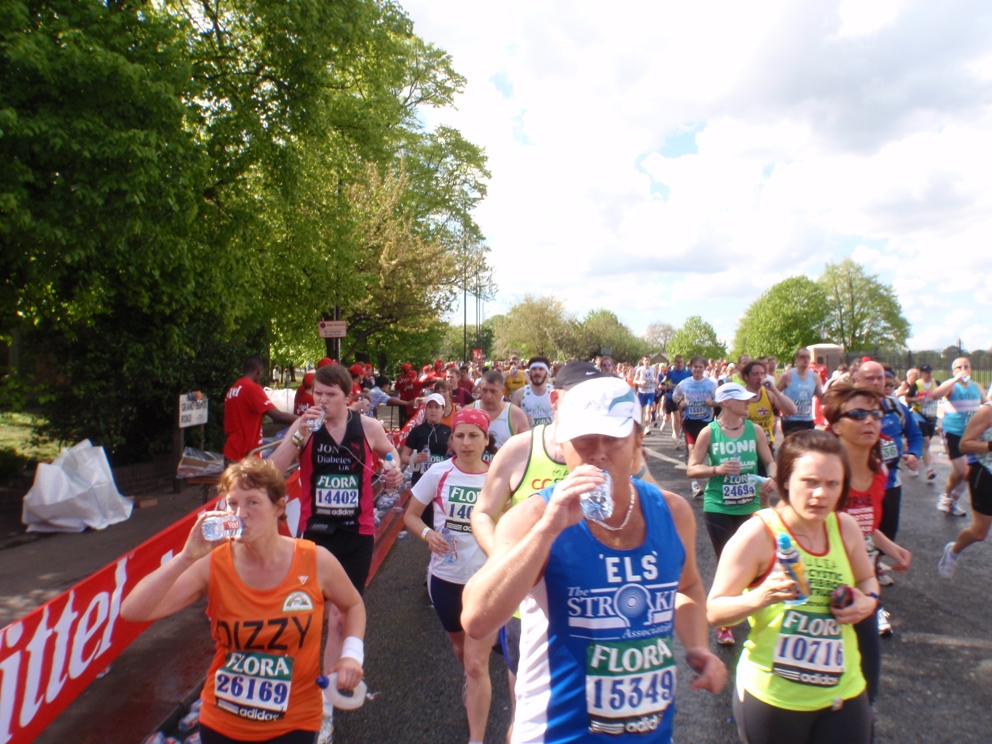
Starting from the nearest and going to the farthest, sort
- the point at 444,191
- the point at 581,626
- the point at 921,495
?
1. the point at 581,626
2. the point at 921,495
3. the point at 444,191

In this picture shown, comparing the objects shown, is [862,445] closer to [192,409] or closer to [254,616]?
[254,616]

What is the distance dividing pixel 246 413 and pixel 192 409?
4.57 metres

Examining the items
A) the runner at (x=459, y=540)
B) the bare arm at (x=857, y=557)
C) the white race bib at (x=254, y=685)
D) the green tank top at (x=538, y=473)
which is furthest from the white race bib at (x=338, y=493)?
the bare arm at (x=857, y=557)

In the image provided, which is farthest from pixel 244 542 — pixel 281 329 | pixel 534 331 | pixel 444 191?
pixel 534 331

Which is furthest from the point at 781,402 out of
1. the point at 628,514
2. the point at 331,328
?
the point at 331,328

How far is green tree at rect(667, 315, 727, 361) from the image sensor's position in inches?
4506

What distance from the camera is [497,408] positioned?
6801 mm

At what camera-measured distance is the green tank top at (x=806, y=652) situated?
8.70 ft

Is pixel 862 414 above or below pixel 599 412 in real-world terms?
below

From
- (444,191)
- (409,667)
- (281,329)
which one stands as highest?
(444,191)

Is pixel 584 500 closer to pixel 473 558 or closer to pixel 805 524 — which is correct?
pixel 805 524

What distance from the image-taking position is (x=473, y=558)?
4.15m

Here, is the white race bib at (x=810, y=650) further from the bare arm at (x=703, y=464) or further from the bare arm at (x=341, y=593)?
the bare arm at (x=703, y=464)

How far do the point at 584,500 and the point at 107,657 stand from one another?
12.3 ft
